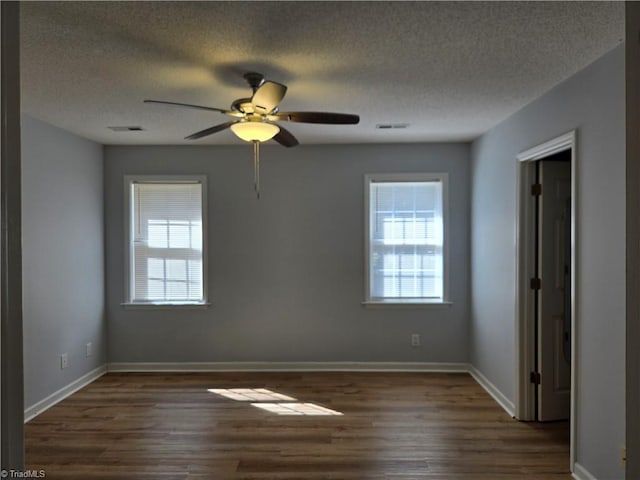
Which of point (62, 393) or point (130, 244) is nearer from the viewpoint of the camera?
point (62, 393)

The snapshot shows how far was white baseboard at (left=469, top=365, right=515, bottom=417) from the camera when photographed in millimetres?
3612

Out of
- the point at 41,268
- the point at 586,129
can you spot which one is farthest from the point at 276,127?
the point at 41,268

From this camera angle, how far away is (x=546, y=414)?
3.46 m

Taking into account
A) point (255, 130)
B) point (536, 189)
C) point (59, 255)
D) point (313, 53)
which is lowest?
point (59, 255)

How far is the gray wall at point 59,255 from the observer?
3.54 meters

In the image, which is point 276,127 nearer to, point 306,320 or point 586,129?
point 586,129

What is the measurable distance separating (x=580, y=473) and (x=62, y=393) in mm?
4253

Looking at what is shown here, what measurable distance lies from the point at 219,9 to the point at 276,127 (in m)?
0.88

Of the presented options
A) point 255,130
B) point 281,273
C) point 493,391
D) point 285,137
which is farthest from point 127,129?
point 493,391

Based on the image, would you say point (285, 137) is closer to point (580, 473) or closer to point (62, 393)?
point (580, 473)

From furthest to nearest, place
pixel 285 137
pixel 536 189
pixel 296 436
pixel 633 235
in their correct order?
pixel 536 189
pixel 296 436
pixel 285 137
pixel 633 235

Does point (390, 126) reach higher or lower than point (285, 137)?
higher

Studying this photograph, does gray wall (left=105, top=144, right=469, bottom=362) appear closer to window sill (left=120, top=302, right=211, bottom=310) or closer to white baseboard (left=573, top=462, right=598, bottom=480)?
window sill (left=120, top=302, right=211, bottom=310)

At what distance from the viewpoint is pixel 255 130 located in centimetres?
260
